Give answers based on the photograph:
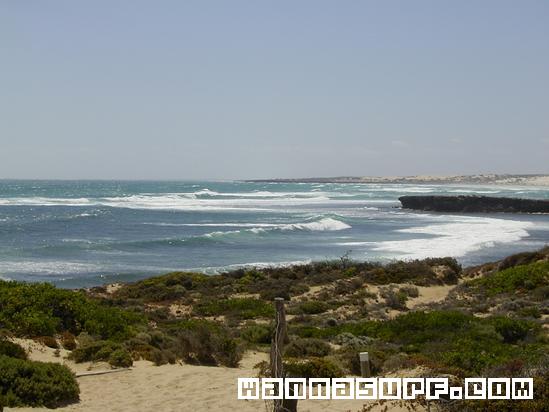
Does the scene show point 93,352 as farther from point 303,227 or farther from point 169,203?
point 169,203

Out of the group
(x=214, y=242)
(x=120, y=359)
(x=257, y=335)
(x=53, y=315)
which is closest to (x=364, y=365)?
(x=120, y=359)

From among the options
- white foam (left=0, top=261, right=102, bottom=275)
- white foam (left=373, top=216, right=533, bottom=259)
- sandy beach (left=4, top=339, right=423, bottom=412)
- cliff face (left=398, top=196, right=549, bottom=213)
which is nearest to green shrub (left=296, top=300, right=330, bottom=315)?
sandy beach (left=4, top=339, right=423, bottom=412)

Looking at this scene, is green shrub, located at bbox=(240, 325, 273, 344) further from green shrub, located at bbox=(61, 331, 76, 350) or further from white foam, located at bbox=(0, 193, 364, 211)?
white foam, located at bbox=(0, 193, 364, 211)

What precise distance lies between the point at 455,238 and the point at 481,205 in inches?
1482

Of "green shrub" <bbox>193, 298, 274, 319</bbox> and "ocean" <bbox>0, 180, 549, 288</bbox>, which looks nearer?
"green shrub" <bbox>193, 298, 274, 319</bbox>

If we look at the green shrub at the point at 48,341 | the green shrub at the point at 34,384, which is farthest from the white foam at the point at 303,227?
the green shrub at the point at 34,384

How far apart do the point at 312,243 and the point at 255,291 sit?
18.6m

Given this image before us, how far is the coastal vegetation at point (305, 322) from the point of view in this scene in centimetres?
1059

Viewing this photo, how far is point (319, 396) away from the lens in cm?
939

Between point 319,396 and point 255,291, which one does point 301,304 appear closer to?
point 255,291

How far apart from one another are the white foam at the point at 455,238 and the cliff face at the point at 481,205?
19.4 m

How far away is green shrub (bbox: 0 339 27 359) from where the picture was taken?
10930 millimetres

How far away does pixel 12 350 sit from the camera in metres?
11.0

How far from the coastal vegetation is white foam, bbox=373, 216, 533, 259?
30.3ft
